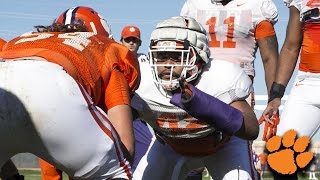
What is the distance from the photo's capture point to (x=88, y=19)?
14.4ft

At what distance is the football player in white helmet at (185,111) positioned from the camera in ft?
14.6

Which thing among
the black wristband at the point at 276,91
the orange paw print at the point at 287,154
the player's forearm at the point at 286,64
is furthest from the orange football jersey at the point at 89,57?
the player's forearm at the point at 286,64

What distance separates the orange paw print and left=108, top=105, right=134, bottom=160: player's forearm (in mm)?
1300

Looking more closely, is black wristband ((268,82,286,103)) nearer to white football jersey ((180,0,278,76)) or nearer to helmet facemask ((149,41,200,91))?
white football jersey ((180,0,278,76))

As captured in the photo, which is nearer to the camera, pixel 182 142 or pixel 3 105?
pixel 3 105

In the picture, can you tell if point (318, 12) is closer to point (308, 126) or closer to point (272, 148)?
point (308, 126)

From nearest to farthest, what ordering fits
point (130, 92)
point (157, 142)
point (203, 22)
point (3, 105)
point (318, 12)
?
1. point (3, 105)
2. point (130, 92)
3. point (157, 142)
4. point (318, 12)
5. point (203, 22)

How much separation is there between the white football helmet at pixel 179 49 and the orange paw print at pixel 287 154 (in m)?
0.66

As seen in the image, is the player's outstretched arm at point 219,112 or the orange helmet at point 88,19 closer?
the player's outstretched arm at point 219,112

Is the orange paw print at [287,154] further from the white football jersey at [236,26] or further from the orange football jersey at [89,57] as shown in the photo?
the white football jersey at [236,26]

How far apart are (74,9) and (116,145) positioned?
1.30 meters

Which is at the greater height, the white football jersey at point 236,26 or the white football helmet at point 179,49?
the white football helmet at point 179,49

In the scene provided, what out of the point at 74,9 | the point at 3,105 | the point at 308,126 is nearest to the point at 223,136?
the point at 308,126

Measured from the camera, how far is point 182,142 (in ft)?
15.7
